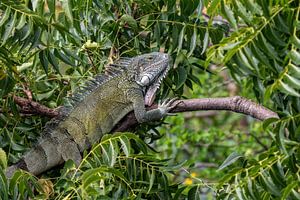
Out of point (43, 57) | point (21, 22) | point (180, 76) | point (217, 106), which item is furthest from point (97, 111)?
point (21, 22)

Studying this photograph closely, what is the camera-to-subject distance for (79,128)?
3756 millimetres

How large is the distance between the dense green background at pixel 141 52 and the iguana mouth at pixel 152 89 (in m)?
0.03

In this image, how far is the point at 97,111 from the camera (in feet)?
12.5

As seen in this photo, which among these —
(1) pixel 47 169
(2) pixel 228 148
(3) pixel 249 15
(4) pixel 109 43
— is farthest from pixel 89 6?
(2) pixel 228 148

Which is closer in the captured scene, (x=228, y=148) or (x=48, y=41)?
(x=48, y=41)

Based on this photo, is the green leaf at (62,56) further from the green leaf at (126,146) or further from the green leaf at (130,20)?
the green leaf at (126,146)

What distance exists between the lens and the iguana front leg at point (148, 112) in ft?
11.1

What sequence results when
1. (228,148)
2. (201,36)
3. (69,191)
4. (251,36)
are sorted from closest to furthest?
(251,36), (69,191), (201,36), (228,148)

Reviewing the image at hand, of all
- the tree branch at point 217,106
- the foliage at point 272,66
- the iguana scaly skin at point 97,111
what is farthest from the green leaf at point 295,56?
the iguana scaly skin at point 97,111

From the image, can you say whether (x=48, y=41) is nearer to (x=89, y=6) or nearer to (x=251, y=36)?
(x=89, y=6)

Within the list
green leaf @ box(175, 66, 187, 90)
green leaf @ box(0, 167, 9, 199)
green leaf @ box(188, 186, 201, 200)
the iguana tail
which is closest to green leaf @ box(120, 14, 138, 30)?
green leaf @ box(175, 66, 187, 90)

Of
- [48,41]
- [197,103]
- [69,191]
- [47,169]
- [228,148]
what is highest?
[48,41]

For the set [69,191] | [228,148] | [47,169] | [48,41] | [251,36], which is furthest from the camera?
[228,148]

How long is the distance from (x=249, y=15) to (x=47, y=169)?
62.9 inches
